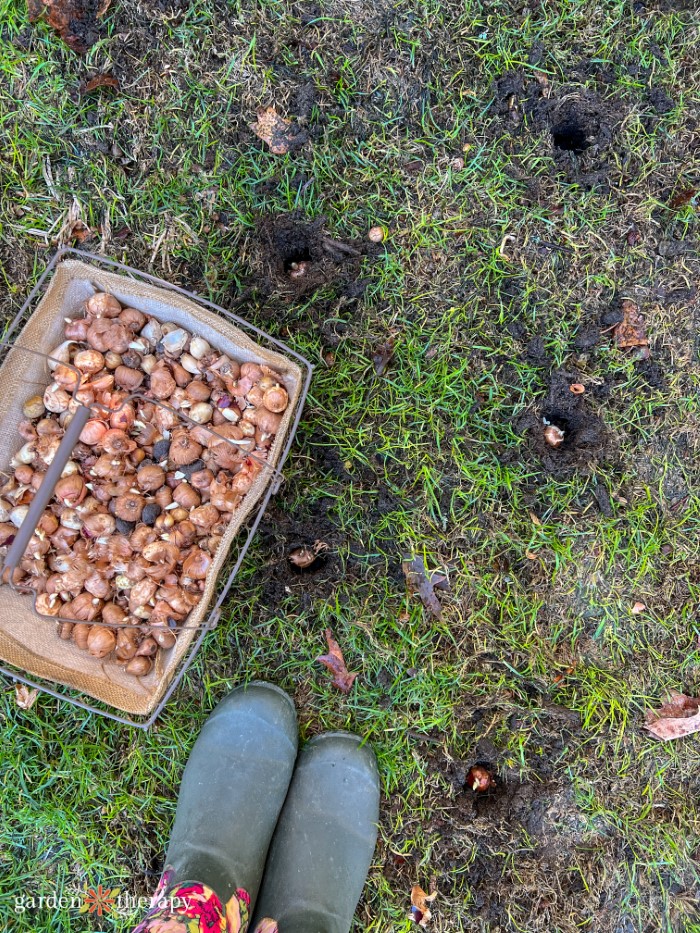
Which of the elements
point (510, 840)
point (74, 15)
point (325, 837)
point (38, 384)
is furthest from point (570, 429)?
point (74, 15)

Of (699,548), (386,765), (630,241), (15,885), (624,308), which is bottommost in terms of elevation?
(15,885)

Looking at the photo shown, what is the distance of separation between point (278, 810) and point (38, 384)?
1507 mm

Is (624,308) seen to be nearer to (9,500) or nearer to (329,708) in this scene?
(329,708)

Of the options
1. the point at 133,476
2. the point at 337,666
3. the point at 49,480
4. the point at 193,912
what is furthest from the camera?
the point at 337,666

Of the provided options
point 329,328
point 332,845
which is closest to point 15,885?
point 332,845

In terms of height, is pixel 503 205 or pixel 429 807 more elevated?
pixel 503 205

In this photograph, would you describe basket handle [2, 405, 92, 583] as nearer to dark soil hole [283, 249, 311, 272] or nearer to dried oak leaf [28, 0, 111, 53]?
dark soil hole [283, 249, 311, 272]

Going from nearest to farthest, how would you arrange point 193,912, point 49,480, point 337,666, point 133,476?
point 49,480, point 193,912, point 133,476, point 337,666

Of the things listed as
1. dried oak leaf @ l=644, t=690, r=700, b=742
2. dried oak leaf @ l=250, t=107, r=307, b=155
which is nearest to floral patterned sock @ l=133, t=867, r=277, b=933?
dried oak leaf @ l=644, t=690, r=700, b=742

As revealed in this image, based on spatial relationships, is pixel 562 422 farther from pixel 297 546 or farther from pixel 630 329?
pixel 297 546

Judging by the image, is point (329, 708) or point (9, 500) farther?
point (329, 708)

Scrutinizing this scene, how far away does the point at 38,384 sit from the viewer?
1.95 m

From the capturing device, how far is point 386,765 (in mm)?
2029

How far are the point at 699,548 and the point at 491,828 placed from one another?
1.10 m
